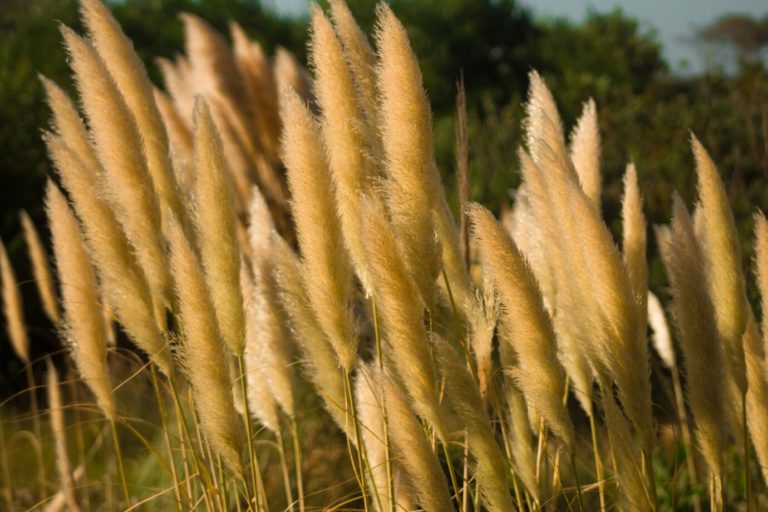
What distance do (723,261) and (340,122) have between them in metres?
0.67

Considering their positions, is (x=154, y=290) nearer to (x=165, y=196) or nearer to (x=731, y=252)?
(x=165, y=196)

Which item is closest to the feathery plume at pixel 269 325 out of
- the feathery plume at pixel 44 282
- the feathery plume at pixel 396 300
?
the feathery plume at pixel 396 300

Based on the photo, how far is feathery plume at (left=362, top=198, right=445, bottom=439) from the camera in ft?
4.54

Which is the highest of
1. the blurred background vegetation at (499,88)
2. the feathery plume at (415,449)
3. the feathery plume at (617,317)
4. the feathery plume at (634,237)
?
the blurred background vegetation at (499,88)

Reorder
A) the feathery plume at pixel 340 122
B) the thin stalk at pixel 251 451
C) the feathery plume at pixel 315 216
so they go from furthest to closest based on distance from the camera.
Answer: the thin stalk at pixel 251 451 → the feathery plume at pixel 340 122 → the feathery plume at pixel 315 216

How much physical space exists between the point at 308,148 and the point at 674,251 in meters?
0.60

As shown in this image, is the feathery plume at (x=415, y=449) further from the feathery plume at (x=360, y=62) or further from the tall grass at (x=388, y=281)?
the feathery plume at (x=360, y=62)

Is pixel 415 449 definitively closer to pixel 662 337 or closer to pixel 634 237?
pixel 634 237

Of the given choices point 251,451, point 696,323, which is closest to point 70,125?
point 251,451

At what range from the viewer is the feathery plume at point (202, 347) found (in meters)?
1.48

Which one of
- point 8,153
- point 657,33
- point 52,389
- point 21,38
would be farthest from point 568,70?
point 52,389

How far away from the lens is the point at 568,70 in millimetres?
13422

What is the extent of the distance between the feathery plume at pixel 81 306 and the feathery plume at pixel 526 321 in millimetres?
793

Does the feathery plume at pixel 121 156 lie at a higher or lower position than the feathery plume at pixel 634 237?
higher
